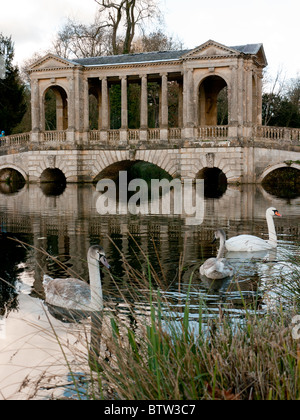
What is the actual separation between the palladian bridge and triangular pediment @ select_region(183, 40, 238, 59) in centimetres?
5

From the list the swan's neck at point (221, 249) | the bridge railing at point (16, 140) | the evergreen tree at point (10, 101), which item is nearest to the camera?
the swan's neck at point (221, 249)

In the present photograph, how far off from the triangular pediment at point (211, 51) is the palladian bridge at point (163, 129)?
53 millimetres

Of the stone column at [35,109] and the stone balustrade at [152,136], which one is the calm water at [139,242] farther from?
the stone column at [35,109]

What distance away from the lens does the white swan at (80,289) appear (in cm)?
703

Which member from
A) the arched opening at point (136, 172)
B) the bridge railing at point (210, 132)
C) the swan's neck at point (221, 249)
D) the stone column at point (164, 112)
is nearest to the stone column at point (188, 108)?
the bridge railing at point (210, 132)

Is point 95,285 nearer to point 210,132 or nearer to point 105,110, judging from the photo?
point 210,132

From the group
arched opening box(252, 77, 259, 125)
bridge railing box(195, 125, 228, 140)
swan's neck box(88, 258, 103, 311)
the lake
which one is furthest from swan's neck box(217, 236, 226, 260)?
arched opening box(252, 77, 259, 125)

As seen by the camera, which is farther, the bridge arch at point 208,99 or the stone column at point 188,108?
the bridge arch at point 208,99

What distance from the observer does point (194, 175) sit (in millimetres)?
32406

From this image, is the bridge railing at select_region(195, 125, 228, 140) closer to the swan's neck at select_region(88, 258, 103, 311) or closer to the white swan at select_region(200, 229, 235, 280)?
the white swan at select_region(200, 229, 235, 280)

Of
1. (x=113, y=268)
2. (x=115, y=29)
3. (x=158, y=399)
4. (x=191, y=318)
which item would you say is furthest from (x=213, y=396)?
(x=115, y=29)

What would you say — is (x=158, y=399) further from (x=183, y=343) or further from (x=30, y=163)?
(x=30, y=163)

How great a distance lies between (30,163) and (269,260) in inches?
1085

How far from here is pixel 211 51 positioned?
31.2 meters
